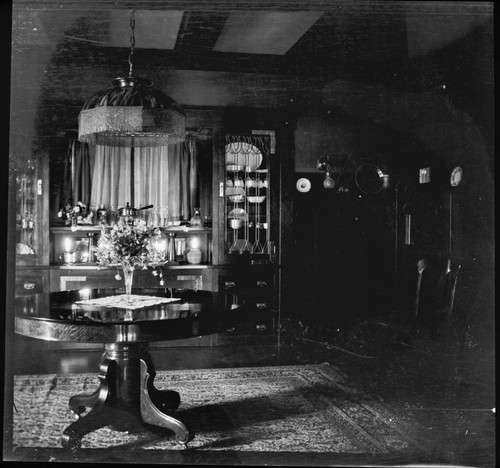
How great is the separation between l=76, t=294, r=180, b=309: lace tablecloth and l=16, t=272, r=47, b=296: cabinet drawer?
7.86 ft

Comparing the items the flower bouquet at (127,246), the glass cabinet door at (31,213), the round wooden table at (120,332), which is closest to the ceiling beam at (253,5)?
the flower bouquet at (127,246)

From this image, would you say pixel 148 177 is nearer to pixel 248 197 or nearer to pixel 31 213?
pixel 248 197

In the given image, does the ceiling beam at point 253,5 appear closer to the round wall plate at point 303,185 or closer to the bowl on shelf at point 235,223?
the bowl on shelf at point 235,223

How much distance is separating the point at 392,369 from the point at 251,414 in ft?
6.12

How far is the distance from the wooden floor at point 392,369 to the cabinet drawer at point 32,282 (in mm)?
511

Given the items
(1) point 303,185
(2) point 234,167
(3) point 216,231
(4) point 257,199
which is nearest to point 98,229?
(3) point 216,231

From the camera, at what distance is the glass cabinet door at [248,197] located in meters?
6.56

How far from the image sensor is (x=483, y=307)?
555 centimetres

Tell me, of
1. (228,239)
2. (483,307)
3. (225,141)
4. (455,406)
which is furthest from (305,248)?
(455,406)

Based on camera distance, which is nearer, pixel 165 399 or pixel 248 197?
pixel 165 399

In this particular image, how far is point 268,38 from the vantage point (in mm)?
5727

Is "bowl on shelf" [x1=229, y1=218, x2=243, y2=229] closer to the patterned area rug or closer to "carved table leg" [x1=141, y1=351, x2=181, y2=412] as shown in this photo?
the patterned area rug

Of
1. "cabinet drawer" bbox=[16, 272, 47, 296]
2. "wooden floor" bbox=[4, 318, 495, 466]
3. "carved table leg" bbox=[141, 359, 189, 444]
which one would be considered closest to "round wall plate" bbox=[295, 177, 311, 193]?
"wooden floor" bbox=[4, 318, 495, 466]

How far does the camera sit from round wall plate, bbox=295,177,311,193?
7.00 metres
